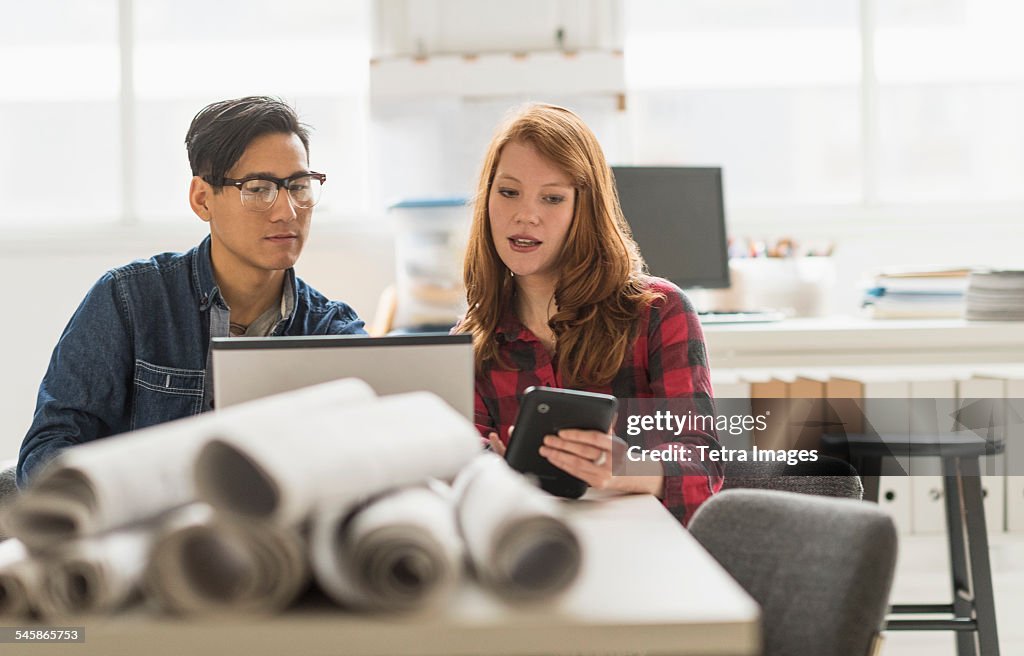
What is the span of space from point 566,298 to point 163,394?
68 cm

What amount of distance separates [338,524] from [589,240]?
3.92 ft

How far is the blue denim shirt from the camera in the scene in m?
1.56

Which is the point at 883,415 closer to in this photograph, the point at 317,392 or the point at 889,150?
the point at 889,150

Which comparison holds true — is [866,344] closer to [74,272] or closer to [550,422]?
[550,422]

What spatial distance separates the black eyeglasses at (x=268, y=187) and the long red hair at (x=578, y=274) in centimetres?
33

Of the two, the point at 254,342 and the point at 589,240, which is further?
the point at 589,240

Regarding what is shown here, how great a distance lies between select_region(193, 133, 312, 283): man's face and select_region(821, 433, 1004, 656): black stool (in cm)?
143

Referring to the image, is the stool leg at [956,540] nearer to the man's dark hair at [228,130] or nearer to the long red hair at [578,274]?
the long red hair at [578,274]

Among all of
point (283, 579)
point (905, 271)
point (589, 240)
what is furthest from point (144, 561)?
point (905, 271)

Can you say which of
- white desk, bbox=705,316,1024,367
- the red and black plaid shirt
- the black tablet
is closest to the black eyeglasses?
the red and black plaid shirt

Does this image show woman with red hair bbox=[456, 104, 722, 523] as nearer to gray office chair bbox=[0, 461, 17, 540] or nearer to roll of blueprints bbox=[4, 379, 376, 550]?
gray office chair bbox=[0, 461, 17, 540]

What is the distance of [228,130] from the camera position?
165cm

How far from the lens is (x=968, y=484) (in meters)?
2.30

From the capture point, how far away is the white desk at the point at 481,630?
613 mm
